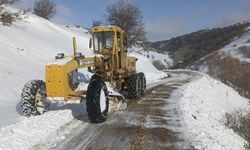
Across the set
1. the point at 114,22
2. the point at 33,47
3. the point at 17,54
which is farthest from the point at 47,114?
the point at 114,22

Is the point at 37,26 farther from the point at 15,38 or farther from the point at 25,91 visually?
the point at 25,91

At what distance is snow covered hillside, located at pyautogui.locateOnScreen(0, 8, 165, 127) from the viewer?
15.9 m

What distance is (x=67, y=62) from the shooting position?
1269 centimetres

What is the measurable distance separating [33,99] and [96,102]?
1.94 meters

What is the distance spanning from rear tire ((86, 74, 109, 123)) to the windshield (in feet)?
14.1

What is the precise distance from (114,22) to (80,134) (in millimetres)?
45850

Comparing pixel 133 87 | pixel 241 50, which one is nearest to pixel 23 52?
pixel 133 87

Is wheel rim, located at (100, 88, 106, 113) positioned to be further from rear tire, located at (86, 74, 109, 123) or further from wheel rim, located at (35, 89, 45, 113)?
wheel rim, located at (35, 89, 45, 113)

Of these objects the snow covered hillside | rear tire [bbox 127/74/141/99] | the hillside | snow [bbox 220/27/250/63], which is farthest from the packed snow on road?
the hillside

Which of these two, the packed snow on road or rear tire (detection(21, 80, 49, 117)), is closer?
the packed snow on road

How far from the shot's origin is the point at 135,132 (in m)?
11.7

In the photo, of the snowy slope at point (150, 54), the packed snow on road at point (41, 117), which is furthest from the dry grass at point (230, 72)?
the packed snow on road at point (41, 117)

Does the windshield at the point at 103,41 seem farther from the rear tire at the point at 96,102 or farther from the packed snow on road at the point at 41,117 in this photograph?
the rear tire at the point at 96,102

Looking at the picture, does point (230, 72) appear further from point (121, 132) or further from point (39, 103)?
point (121, 132)
